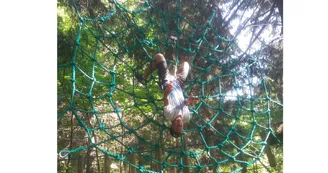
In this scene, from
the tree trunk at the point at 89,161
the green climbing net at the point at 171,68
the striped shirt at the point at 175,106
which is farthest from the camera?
the tree trunk at the point at 89,161

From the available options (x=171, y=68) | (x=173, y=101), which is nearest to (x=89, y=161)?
(x=171, y=68)

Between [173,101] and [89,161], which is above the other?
[173,101]

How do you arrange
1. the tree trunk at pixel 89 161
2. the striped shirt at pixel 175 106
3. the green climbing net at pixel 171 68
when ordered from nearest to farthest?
the striped shirt at pixel 175 106, the green climbing net at pixel 171 68, the tree trunk at pixel 89 161

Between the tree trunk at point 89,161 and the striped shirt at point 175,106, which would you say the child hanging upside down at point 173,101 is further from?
the tree trunk at point 89,161

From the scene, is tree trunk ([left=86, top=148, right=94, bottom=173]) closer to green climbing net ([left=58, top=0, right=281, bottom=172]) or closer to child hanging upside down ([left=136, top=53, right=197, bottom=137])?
green climbing net ([left=58, top=0, right=281, bottom=172])

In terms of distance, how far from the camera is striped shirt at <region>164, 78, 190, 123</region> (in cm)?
116

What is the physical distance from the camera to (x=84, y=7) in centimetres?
151

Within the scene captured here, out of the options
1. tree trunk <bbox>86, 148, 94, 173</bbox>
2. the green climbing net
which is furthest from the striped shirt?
tree trunk <bbox>86, 148, 94, 173</bbox>

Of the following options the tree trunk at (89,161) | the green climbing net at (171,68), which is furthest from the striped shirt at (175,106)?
the tree trunk at (89,161)

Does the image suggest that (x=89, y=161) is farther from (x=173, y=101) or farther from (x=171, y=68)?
(x=173, y=101)

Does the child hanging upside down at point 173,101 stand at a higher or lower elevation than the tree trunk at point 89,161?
higher

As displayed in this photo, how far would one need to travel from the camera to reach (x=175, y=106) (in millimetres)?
1185

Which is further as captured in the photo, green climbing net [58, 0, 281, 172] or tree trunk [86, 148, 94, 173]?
tree trunk [86, 148, 94, 173]

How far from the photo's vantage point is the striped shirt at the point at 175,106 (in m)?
1.16
